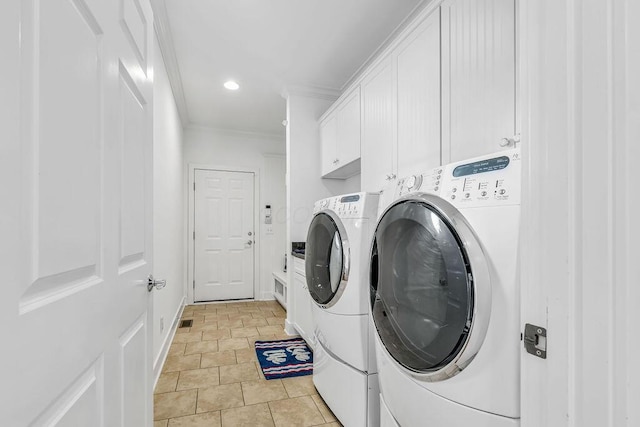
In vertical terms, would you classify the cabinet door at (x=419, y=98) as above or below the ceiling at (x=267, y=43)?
below

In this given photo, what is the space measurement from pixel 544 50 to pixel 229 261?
14.6 ft

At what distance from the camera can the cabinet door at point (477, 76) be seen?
116 cm

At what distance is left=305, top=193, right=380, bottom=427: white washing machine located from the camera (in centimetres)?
151

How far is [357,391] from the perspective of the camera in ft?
5.03

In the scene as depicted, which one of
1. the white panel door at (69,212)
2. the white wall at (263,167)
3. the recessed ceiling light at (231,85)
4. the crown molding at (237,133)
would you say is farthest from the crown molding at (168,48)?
the white panel door at (69,212)

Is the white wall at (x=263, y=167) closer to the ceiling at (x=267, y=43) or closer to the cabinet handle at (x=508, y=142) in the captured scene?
the ceiling at (x=267, y=43)

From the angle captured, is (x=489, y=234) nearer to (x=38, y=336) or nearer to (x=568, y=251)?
(x=568, y=251)

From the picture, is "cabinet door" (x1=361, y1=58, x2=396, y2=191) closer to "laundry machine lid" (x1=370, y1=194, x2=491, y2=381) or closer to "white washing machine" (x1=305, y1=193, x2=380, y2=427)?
"white washing machine" (x1=305, y1=193, x2=380, y2=427)

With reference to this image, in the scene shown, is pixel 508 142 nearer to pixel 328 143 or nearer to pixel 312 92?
pixel 328 143

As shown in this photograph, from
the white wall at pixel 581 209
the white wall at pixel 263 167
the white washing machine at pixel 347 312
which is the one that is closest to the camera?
the white wall at pixel 581 209

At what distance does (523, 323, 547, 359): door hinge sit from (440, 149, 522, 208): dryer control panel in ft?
1.14

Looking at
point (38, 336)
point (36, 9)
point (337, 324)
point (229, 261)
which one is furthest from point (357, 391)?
point (229, 261)

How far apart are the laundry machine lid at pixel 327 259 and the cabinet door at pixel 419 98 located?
1.74 feet

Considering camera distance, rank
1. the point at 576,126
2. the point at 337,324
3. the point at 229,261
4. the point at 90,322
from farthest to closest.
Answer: the point at 229,261 < the point at 337,324 < the point at 90,322 < the point at 576,126
